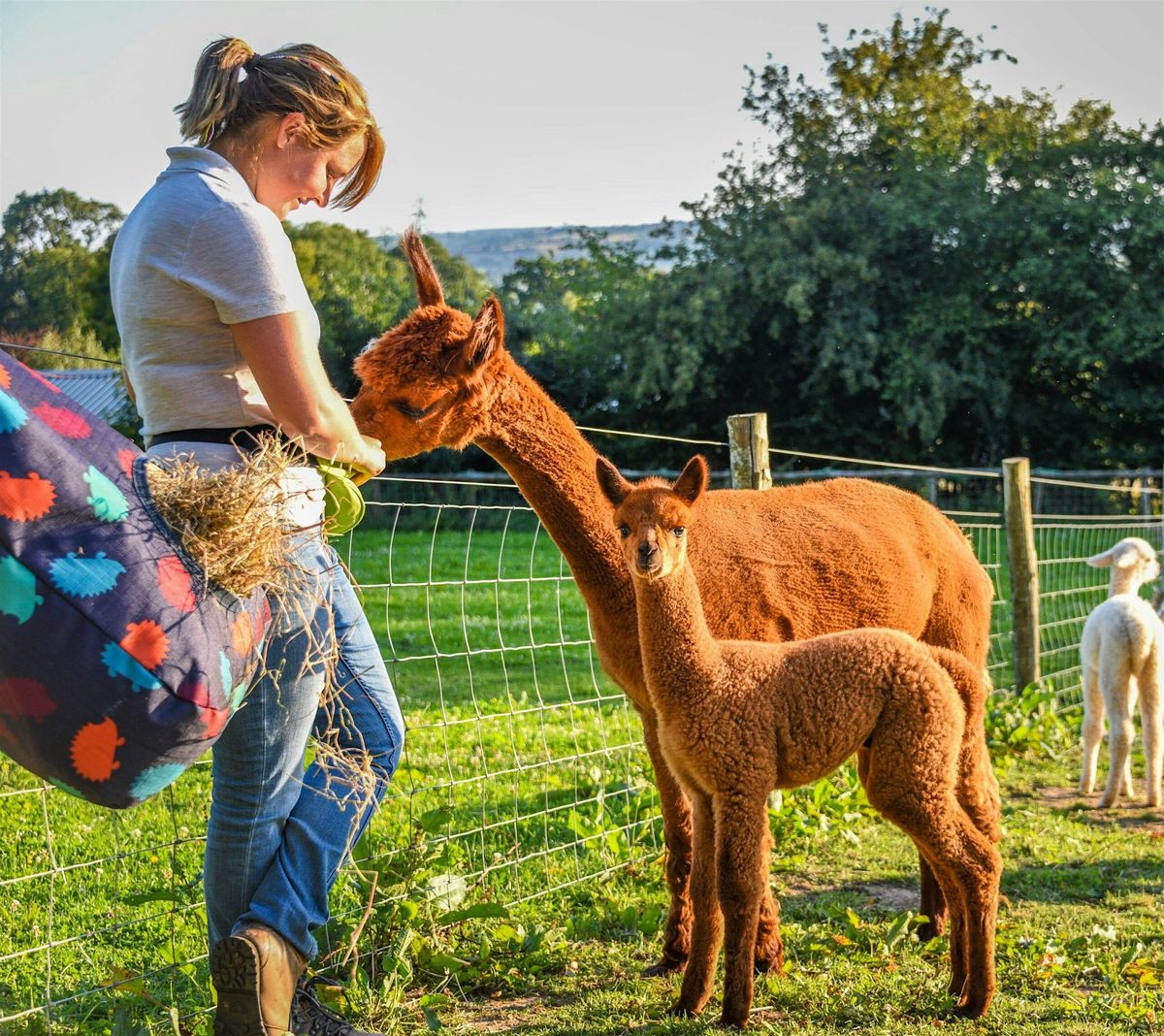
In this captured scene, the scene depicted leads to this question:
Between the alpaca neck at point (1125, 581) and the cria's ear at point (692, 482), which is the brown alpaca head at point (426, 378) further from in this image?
the alpaca neck at point (1125, 581)

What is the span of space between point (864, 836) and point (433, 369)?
3624 mm

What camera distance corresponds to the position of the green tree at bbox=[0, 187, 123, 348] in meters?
38.0

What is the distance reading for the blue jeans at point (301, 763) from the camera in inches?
101

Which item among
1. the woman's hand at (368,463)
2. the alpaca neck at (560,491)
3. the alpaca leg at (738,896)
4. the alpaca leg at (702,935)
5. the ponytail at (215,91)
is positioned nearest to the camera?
the ponytail at (215,91)

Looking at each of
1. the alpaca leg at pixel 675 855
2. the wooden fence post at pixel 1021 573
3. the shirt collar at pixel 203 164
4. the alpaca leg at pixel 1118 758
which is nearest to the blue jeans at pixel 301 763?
the shirt collar at pixel 203 164

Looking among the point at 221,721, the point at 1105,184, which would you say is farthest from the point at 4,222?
the point at 221,721

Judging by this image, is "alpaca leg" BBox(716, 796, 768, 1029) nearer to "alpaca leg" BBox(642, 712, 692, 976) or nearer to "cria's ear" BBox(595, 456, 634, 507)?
"alpaca leg" BBox(642, 712, 692, 976)

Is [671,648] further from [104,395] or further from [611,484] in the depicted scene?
[104,395]

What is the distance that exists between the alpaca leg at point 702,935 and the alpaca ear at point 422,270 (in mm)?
2003

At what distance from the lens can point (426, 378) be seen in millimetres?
3828

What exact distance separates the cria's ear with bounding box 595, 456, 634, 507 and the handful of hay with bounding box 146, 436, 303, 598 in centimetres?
163

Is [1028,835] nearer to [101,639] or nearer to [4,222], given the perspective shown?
[101,639]

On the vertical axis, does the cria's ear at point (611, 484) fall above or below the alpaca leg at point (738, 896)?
above

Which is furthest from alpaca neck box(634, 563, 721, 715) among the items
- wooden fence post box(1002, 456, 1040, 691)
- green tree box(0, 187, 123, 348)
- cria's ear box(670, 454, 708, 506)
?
green tree box(0, 187, 123, 348)
